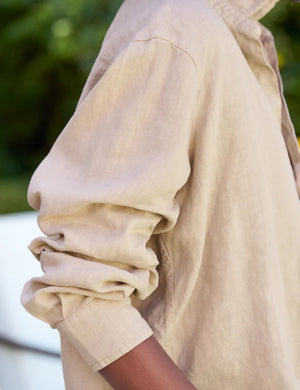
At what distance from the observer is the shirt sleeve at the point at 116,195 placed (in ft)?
2.76

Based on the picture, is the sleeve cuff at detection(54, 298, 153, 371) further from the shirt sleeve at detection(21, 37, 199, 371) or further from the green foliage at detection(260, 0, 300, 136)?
the green foliage at detection(260, 0, 300, 136)

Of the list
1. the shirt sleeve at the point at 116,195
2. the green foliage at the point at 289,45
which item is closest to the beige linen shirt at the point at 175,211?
the shirt sleeve at the point at 116,195

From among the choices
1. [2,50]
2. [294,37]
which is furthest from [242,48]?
[2,50]

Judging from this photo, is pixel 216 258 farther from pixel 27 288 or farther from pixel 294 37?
pixel 294 37

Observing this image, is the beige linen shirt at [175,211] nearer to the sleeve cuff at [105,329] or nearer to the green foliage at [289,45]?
the sleeve cuff at [105,329]

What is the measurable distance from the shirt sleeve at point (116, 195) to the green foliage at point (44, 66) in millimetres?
3321

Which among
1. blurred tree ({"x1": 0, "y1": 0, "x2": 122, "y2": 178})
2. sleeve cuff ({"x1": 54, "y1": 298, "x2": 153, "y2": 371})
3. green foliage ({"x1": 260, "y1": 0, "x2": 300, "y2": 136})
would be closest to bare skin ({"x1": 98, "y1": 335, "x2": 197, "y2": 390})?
sleeve cuff ({"x1": 54, "y1": 298, "x2": 153, "y2": 371})

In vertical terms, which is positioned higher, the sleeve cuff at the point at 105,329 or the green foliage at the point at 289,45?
the sleeve cuff at the point at 105,329

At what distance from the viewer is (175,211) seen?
881 mm

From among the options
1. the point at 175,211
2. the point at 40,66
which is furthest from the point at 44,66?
the point at 175,211

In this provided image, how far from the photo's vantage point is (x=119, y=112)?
86 centimetres

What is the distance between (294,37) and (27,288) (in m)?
3.99

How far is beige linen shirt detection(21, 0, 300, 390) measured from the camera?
0.85 m

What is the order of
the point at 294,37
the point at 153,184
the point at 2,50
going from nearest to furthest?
the point at 153,184 < the point at 294,37 < the point at 2,50
